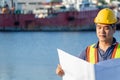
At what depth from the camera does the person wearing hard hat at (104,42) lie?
288 centimetres

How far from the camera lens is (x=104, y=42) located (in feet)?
9.51

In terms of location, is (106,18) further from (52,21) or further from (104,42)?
(52,21)

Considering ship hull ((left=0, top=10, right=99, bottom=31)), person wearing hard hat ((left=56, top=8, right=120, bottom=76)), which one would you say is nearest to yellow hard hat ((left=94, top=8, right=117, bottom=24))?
person wearing hard hat ((left=56, top=8, right=120, bottom=76))

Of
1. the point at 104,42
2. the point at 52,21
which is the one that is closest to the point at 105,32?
the point at 104,42

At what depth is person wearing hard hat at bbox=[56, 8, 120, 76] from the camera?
2881 mm

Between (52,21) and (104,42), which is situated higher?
(104,42)

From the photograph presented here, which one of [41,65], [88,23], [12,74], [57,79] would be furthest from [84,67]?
[88,23]

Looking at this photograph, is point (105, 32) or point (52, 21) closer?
point (105, 32)

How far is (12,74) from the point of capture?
1445 centimetres

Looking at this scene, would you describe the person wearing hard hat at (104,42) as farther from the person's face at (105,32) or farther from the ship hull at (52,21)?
the ship hull at (52,21)

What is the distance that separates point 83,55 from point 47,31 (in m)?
41.4

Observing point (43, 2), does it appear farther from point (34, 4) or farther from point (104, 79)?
point (104, 79)

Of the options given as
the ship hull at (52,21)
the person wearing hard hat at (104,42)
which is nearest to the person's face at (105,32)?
the person wearing hard hat at (104,42)

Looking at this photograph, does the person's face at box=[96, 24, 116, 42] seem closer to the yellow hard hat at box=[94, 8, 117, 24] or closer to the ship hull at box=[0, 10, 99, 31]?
the yellow hard hat at box=[94, 8, 117, 24]
